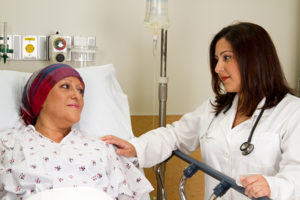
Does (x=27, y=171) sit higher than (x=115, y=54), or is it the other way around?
(x=115, y=54)

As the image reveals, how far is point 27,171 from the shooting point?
1.54 meters

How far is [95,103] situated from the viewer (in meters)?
2.05

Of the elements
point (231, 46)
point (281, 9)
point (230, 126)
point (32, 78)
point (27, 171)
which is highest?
point (281, 9)

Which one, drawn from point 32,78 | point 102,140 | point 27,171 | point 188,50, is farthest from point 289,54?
point 27,171

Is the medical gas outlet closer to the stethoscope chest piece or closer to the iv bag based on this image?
the iv bag

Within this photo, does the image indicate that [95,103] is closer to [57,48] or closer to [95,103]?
[95,103]

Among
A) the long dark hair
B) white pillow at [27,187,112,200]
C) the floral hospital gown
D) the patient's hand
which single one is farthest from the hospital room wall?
white pillow at [27,187,112,200]

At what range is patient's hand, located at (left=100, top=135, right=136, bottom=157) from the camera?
188 centimetres

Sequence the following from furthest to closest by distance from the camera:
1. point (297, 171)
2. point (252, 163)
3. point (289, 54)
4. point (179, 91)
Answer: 1. point (289, 54)
2. point (179, 91)
3. point (252, 163)
4. point (297, 171)

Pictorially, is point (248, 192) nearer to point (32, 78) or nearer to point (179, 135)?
point (179, 135)

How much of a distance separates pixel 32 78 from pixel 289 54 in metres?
2.05

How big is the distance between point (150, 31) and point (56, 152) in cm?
129

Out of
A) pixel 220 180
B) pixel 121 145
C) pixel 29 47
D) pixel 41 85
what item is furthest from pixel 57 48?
pixel 220 180

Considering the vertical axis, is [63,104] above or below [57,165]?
above
